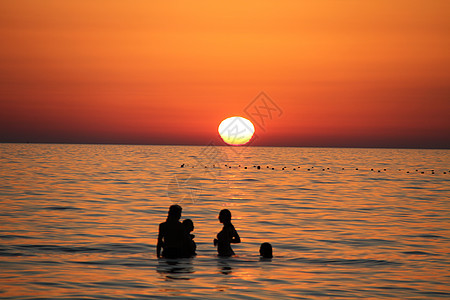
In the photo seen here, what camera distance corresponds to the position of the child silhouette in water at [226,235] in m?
17.1

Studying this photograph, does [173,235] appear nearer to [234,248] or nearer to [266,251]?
[266,251]

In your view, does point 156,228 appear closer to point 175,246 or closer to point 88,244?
point 88,244

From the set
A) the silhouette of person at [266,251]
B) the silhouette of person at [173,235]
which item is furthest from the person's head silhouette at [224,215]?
the silhouette of person at [266,251]

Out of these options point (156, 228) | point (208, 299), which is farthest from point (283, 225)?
point (208, 299)

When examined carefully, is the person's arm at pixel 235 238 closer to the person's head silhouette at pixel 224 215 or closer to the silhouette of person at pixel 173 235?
the person's head silhouette at pixel 224 215

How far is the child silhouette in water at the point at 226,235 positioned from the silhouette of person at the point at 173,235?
113 centimetres

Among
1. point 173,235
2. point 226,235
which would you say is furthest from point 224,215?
point 173,235

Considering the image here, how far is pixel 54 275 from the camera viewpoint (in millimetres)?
15164

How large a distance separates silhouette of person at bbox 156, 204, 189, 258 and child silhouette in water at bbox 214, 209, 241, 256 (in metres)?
1.13

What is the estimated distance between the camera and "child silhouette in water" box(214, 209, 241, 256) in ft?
56.0

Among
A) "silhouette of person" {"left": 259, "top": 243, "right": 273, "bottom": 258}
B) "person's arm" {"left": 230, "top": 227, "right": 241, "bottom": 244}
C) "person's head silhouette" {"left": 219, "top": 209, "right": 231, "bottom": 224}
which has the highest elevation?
"person's head silhouette" {"left": 219, "top": 209, "right": 231, "bottom": 224}

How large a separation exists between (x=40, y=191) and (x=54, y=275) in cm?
2795

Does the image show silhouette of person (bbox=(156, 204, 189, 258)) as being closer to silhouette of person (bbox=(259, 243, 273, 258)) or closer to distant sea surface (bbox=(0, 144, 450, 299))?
distant sea surface (bbox=(0, 144, 450, 299))

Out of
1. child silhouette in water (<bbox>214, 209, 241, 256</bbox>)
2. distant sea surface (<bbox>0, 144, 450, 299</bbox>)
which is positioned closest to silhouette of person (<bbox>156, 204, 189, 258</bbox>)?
distant sea surface (<bbox>0, 144, 450, 299</bbox>)
